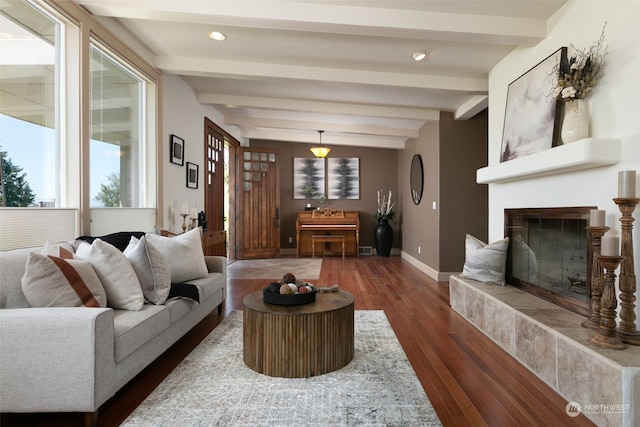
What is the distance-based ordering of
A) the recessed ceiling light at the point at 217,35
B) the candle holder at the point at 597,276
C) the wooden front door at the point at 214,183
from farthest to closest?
1. the wooden front door at the point at 214,183
2. the recessed ceiling light at the point at 217,35
3. the candle holder at the point at 597,276

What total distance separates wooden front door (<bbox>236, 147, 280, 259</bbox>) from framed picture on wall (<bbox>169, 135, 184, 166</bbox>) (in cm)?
260

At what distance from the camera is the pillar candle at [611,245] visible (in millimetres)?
1767

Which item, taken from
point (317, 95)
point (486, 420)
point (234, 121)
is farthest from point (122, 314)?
point (234, 121)

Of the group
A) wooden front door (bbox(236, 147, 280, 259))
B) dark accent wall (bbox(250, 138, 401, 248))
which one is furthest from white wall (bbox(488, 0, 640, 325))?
wooden front door (bbox(236, 147, 280, 259))

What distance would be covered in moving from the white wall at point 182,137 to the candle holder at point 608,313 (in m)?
3.87

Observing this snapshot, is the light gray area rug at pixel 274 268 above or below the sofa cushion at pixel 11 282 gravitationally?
below

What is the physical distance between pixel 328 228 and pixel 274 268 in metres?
1.81

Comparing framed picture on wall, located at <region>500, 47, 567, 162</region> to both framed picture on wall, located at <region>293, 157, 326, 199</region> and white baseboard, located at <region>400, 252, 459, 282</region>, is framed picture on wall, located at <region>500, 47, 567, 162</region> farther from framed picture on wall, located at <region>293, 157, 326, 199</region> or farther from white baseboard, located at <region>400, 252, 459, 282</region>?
framed picture on wall, located at <region>293, 157, 326, 199</region>

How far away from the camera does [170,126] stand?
4.06 meters

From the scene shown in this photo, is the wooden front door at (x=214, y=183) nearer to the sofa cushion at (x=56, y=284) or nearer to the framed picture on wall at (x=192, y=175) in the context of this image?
the framed picture on wall at (x=192, y=175)

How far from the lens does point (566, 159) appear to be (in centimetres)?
220

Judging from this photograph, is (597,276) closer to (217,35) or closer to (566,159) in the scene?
(566,159)

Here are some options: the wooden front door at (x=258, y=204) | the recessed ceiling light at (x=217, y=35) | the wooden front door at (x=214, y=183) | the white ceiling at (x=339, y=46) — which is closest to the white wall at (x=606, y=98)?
the white ceiling at (x=339, y=46)

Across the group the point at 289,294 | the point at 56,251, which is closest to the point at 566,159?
the point at 289,294
